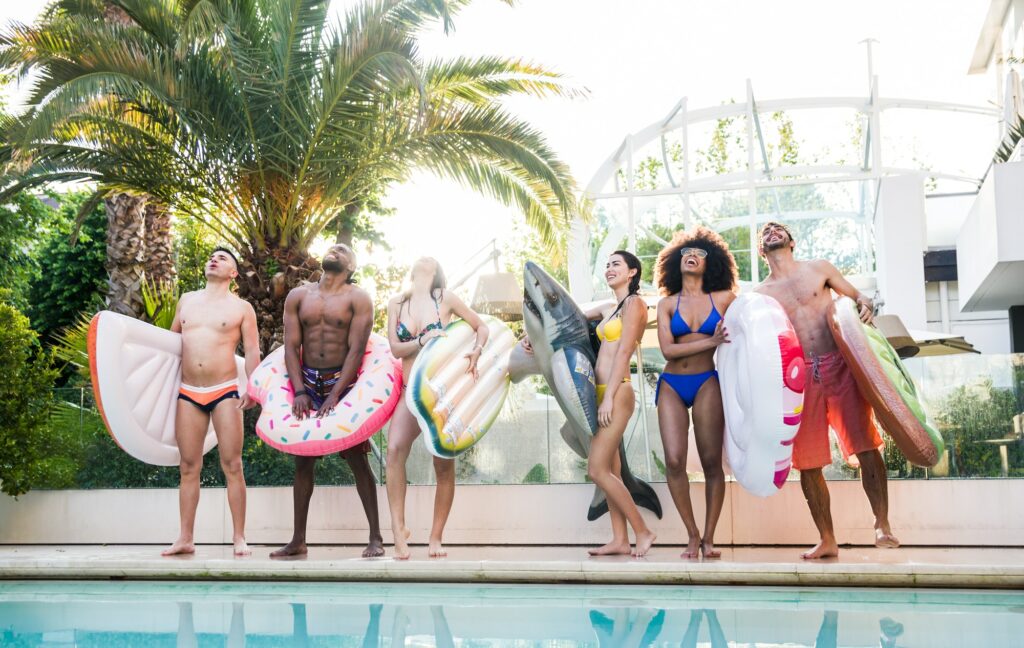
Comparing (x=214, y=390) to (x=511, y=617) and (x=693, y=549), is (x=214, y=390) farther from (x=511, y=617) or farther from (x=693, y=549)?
(x=693, y=549)

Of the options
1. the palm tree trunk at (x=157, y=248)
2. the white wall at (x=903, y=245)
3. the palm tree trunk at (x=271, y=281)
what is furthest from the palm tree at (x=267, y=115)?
the white wall at (x=903, y=245)

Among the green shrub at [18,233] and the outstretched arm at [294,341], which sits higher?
the green shrub at [18,233]

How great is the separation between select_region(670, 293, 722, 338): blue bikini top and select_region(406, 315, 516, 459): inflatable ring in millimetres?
1376

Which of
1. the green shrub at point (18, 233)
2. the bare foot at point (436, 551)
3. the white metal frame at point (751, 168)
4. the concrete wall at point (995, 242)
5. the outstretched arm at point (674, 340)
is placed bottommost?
the bare foot at point (436, 551)

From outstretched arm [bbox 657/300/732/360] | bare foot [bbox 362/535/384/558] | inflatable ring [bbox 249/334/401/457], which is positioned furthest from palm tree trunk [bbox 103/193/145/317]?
outstretched arm [bbox 657/300/732/360]

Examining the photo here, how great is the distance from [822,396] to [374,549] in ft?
10.9

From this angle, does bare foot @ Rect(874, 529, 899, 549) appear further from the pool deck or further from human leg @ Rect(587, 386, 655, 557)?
human leg @ Rect(587, 386, 655, 557)

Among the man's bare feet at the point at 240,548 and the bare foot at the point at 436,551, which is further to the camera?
the man's bare feet at the point at 240,548

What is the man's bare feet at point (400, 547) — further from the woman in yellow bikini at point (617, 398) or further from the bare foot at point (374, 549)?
the woman in yellow bikini at point (617, 398)

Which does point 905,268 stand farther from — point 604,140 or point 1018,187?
point 604,140

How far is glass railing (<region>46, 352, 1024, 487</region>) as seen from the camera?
809 centimetres

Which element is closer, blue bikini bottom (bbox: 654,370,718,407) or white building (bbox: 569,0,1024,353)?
blue bikini bottom (bbox: 654,370,718,407)

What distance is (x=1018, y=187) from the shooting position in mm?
11750

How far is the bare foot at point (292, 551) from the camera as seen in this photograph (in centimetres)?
773
